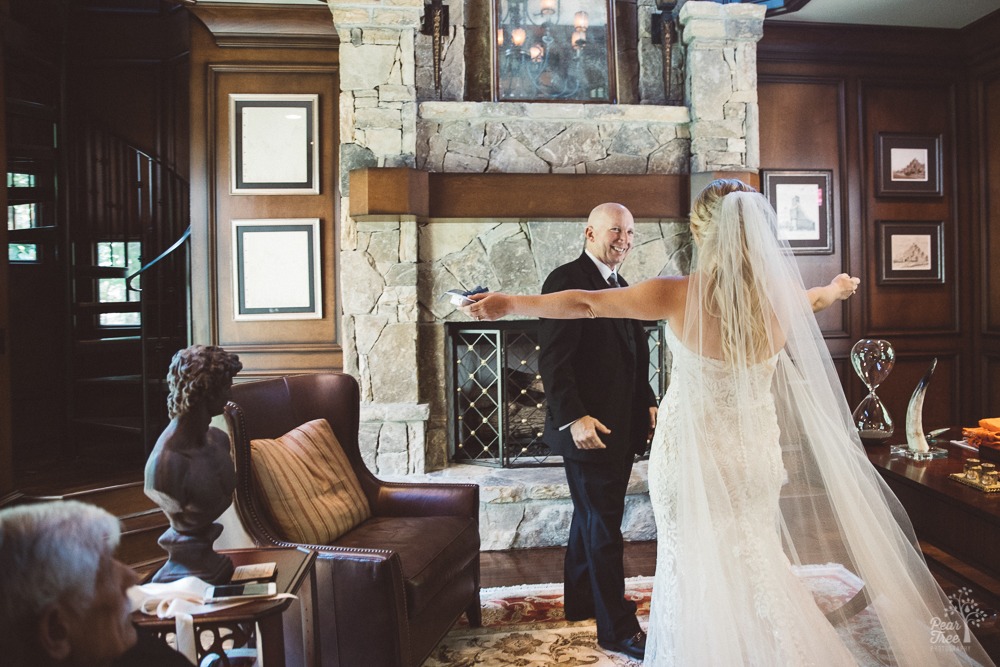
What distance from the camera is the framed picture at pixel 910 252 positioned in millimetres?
4977

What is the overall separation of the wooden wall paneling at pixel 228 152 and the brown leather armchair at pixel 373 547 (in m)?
1.56

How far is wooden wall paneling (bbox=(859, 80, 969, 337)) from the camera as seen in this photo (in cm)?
495

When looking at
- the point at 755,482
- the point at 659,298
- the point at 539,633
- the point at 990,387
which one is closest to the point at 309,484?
the point at 539,633

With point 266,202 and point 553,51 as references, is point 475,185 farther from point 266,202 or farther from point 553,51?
point 266,202

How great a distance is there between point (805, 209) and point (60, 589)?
4853mm

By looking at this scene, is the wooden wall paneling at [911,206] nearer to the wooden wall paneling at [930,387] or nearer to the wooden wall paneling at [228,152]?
the wooden wall paneling at [930,387]

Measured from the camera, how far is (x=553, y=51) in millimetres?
Answer: 4398

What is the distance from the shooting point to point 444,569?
8.34 feet

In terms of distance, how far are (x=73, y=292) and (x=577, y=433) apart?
4200mm

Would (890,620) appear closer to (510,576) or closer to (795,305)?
(795,305)

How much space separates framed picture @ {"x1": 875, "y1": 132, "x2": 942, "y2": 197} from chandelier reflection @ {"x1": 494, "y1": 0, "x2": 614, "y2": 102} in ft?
6.72

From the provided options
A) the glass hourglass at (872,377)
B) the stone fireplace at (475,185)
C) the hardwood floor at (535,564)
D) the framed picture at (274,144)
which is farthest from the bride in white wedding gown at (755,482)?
the framed picture at (274,144)

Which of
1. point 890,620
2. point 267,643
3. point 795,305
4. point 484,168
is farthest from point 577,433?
point 484,168

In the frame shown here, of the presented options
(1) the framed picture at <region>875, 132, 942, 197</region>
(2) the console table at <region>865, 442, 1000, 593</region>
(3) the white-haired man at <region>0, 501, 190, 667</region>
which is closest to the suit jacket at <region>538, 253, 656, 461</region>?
(2) the console table at <region>865, 442, 1000, 593</region>
